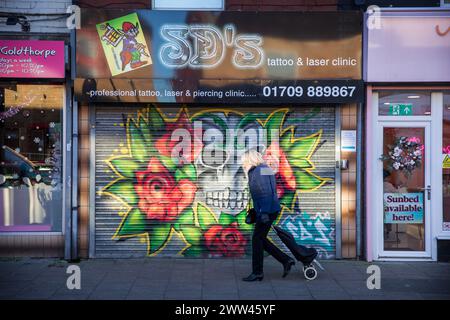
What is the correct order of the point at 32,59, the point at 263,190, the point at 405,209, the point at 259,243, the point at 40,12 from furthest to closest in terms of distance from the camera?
the point at 405,209
the point at 40,12
the point at 32,59
the point at 259,243
the point at 263,190

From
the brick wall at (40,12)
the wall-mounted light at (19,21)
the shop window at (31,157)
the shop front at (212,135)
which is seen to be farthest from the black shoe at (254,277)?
the wall-mounted light at (19,21)

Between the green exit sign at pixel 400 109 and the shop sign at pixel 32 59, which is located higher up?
the shop sign at pixel 32 59

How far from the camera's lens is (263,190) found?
7.66 meters

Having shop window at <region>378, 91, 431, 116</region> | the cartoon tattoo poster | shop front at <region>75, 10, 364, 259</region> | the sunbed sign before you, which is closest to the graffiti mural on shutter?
shop front at <region>75, 10, 364, 259</region>

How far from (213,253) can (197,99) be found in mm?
2646

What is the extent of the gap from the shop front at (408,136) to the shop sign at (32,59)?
5.17 meters

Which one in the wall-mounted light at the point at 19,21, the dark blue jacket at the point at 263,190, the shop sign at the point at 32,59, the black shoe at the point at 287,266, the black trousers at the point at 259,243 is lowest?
the black shoe at the point at 287,266

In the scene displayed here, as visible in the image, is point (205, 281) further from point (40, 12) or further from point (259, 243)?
point (40, 12)

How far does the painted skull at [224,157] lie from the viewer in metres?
9.27

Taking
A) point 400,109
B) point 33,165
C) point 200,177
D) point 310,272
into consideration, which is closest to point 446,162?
point 400,109

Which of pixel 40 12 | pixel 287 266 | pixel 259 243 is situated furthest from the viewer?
pixel 40 12

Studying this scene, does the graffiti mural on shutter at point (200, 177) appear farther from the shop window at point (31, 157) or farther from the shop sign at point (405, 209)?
the shop sign at point (405, 209)

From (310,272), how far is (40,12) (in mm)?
6152
